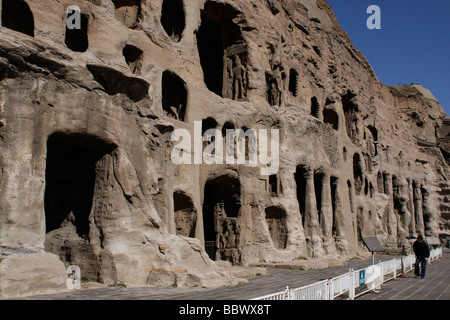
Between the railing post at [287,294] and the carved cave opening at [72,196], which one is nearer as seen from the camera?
the railing post at [287,294]

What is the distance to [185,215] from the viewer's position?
14977 millimetres

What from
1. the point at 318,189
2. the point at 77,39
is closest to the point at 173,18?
the point at 77,39

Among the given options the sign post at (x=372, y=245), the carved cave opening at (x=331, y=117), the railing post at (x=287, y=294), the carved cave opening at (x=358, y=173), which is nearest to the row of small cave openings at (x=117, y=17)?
the sign post at (x=372, y=245)

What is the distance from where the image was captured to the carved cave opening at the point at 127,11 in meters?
15.0

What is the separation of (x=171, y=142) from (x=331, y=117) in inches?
667

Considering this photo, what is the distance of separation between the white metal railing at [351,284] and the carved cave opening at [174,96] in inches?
324

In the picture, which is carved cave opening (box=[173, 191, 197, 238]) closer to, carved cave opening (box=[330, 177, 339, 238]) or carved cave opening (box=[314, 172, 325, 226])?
carved cave opening (box=[314, 172, 325, 226])

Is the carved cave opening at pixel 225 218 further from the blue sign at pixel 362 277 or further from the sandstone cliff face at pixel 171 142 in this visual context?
the blue sign at pixel 362 277

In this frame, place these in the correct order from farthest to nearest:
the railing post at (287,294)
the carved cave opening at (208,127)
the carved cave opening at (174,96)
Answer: the carved cave opening at (208,127) < the carved cave opening at (174,96) < the railing post at (287,294)

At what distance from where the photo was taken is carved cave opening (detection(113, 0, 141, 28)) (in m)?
15.0

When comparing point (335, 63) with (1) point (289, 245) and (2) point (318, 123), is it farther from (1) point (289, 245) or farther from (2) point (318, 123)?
(1) point (289, 245)

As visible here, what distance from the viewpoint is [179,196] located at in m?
14.7

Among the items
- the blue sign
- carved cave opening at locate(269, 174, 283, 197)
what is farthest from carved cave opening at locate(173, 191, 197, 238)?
the blue sign
